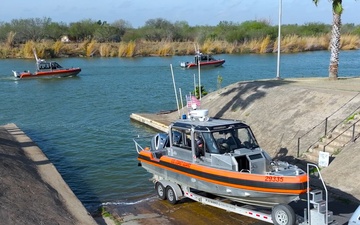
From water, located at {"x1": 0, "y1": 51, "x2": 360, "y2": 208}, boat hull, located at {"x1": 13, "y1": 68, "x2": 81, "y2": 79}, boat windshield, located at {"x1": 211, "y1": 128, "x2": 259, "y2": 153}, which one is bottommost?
water, located at {"x1": 0, "y1": 51, "x2": 360, "y2": 208}

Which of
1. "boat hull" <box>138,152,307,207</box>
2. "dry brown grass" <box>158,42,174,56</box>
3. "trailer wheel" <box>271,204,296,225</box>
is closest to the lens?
"trailer wheel" <box>271,204,296,225</box>

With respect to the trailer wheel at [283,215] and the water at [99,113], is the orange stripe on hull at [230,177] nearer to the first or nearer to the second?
the trailer wheel at [283,215]

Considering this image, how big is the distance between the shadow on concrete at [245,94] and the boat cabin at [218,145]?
10109 mm

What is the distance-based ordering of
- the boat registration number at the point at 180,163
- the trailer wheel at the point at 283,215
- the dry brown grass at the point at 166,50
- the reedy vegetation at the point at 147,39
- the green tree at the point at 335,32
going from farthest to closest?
the dry brown grass at the point at 166,50
the reedy vegetation at the point at 147,39
the green tree at the point at 335,32
the boat registration number at the point at 180,163
the trailer wheel at the point at 283,215

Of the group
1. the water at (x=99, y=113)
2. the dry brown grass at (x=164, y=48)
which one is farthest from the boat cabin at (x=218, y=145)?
the dry brown grass at (x=164, y=48)

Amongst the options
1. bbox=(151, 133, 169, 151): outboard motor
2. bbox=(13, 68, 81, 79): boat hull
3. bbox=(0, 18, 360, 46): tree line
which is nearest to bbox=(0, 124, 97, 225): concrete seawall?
bbox=(151, 133, 169, 151): outboard motor

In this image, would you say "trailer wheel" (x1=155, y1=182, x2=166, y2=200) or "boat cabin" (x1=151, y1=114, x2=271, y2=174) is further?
"trailer wheel" (x1=155, y1=182, x2=166, y2=200)

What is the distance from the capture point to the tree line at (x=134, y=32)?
105m

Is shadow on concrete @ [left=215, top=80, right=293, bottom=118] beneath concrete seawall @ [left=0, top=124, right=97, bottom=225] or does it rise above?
above

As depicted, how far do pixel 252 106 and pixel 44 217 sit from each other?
44.4 feet

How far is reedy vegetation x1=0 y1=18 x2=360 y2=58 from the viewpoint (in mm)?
91000

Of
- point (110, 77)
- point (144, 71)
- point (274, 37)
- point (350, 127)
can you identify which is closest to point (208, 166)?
point (350, 127)

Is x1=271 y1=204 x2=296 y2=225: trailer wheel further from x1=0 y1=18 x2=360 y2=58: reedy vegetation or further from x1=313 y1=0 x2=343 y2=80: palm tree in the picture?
x1=0 y1=18 x2=360 y2=58: reedy vegetation

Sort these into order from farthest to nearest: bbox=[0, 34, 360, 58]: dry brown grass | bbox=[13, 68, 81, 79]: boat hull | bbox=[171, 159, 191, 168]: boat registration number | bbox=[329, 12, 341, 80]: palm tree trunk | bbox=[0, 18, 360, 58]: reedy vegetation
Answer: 1. bbox=[0, 18, 360, 58]: reedy vegetation
2. bbox=[0, 34, 360, 58]: dry brown grass
3. bbox=[13, 68, 81, 79]: boat hull
4. bbox=[329, 12, 341, 80]: palm tree trunk
5. bbox=[171, 159, 191, 168]: boat registration number
